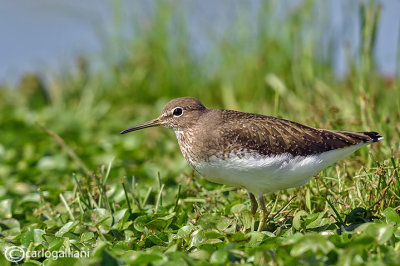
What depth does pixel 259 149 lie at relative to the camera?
4.37m

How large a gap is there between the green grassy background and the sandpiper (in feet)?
0.88

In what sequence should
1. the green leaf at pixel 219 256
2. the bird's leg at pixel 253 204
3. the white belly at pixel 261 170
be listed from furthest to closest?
Answer: the bird's leg at pixel 253 204 < the white belly at pixel 261 170 < the green leaf at pixel 219 256

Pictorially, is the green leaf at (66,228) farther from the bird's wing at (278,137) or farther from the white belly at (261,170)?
the bird's wing at (278,137)

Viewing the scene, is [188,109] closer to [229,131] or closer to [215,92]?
[229,131]

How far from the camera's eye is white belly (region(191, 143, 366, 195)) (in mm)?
4273

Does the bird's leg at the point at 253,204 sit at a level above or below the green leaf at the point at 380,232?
below

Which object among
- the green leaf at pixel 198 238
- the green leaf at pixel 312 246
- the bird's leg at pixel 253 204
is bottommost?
the bird's leg at pixel 253 204

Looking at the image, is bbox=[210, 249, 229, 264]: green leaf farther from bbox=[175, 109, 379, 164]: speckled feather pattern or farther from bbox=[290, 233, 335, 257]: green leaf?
bbox=[175, 109, 379, 164]: speckled feather pattern

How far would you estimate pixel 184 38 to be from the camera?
10.3 m

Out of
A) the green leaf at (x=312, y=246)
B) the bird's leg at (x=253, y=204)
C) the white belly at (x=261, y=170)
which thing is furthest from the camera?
the bird's leg at (x=253, y=204)

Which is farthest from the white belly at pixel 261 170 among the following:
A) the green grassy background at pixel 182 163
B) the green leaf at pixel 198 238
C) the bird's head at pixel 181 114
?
the bird's head at pixel 181 114

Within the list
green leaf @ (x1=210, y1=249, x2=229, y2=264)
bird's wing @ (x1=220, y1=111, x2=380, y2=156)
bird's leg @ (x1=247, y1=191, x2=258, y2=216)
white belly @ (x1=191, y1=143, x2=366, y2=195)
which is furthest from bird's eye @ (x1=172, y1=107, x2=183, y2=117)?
green leaf @ (x1=210, y1=249, x2=229, y2=264)

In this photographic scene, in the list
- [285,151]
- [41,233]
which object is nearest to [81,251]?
[41,233]

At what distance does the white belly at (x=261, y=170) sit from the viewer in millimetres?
4273
